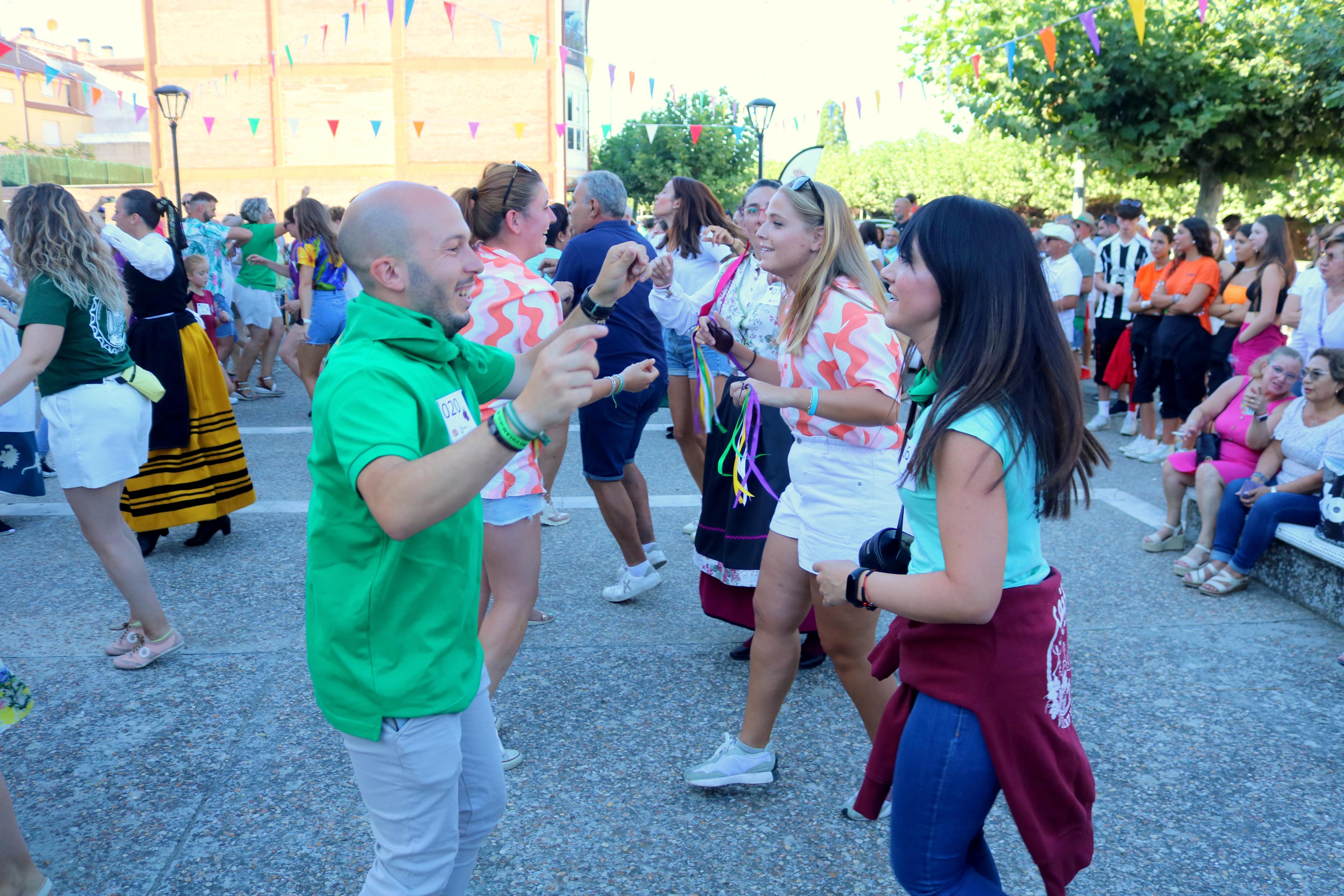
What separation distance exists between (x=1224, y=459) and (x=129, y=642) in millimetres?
5443

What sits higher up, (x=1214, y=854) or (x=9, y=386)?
(x=9, y=386)

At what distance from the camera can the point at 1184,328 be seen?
7602mm

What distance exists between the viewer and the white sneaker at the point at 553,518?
612 centimetres

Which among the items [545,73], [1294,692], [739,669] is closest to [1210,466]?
[1294,692]

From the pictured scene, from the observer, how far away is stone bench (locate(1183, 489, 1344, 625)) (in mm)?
4410

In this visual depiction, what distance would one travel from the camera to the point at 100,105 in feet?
147

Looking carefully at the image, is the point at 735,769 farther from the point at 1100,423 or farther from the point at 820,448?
the point at 1100,423

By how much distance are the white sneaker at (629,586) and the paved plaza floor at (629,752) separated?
2.6 inches

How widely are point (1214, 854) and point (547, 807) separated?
6.26 feet

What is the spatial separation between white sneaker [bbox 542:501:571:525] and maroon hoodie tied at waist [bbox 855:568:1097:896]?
14.3 feet

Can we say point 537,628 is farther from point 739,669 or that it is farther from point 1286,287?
point 1286,287

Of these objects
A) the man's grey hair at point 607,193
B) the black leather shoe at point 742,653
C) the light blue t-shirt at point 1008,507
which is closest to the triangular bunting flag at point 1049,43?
the man's grey hair at point 607,193

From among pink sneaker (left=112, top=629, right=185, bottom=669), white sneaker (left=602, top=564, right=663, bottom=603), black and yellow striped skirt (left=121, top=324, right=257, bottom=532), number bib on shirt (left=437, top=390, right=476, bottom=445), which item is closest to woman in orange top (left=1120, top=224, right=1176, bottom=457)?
white sneaker (left=602, top=564, right=663, bottom=603)

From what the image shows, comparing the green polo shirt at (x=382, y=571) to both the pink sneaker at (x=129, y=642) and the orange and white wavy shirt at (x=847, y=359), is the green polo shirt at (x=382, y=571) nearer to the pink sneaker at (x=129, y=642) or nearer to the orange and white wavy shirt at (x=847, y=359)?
the orange and white wavy shirt at (x=847, y=359)
